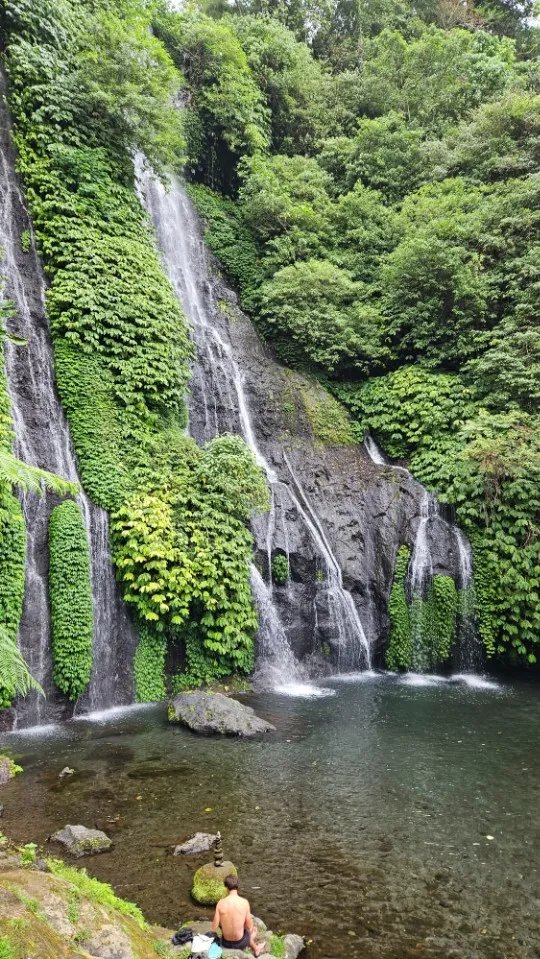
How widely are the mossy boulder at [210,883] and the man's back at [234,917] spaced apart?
3.15ft

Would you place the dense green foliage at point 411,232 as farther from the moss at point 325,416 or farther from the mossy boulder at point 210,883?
the mossy boulder at point 210,883

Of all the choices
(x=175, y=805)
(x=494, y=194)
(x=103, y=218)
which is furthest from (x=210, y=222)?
(x=175, y=805)

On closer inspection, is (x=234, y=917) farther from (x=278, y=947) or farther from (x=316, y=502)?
(x=316, y=502)

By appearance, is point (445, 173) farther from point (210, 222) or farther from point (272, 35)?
point (272, 35)

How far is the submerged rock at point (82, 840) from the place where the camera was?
233 inches

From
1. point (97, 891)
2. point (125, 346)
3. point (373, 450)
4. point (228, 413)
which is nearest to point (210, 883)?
point (97, 891)

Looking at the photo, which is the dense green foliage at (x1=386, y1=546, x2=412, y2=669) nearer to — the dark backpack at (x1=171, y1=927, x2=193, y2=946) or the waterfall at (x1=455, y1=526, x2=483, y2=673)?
the waterfall at (x1=455, y1=526, x2=483, y2=673)

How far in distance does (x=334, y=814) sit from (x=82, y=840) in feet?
9.76

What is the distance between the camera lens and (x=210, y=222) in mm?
22125

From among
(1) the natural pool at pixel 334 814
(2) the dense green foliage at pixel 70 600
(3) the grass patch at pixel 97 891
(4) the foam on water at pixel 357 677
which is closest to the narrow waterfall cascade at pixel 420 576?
(4) the foam on water at pixel 357 677

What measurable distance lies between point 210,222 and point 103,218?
7.33 m

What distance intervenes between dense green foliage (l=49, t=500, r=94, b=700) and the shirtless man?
6.90 m

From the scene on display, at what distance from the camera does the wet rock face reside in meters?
13.8

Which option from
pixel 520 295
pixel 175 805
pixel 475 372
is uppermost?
pixel 520 295
